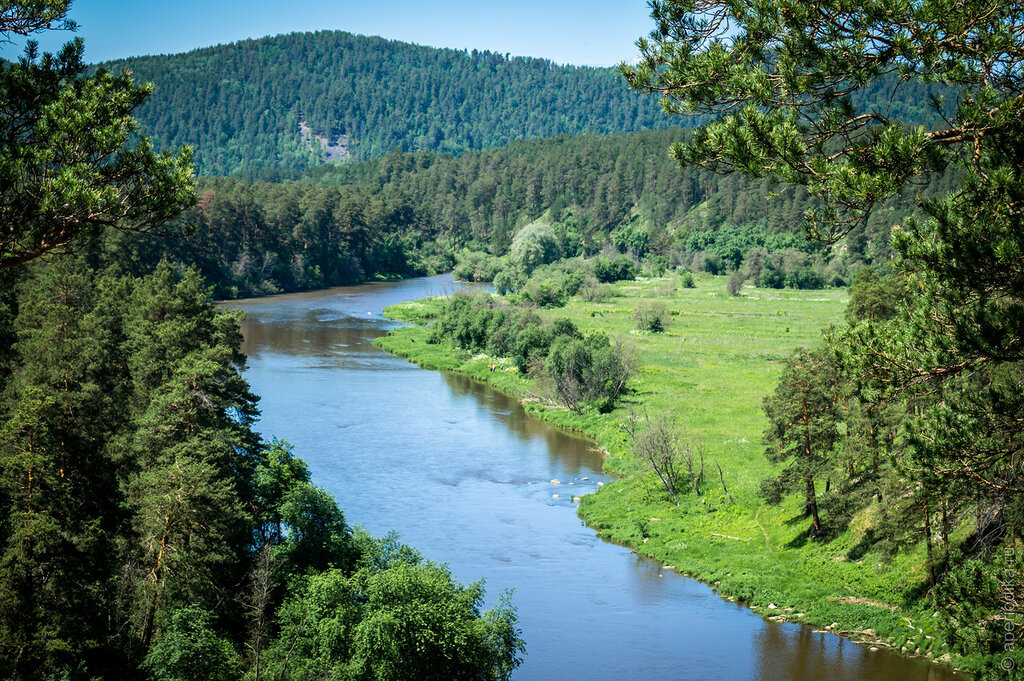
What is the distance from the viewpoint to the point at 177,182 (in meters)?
11.9

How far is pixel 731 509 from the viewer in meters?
35.9

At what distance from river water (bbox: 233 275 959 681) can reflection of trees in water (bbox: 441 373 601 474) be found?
155 millimetres

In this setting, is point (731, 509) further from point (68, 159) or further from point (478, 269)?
point (478, 269)

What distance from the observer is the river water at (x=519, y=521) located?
999 inches

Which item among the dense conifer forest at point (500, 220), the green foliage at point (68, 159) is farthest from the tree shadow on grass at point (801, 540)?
the dense conifer forest at point (500, 220)

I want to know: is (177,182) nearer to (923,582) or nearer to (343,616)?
→ (343,616)

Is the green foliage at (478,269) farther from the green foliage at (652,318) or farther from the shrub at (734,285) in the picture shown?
the green foliage at (652,318)

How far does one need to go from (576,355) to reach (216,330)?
72.7 feet

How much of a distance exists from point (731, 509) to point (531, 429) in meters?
16.4

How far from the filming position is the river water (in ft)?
83.3

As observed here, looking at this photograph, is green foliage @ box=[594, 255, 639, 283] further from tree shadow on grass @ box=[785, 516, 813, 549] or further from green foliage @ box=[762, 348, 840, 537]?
green foliage @ box=[762, 348, 840, 537]

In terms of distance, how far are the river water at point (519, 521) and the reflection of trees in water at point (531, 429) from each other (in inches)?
6.1

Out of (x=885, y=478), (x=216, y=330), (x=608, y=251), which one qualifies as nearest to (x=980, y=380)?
(x=885, y=478)

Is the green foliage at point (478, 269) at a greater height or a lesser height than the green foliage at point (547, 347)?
greater
